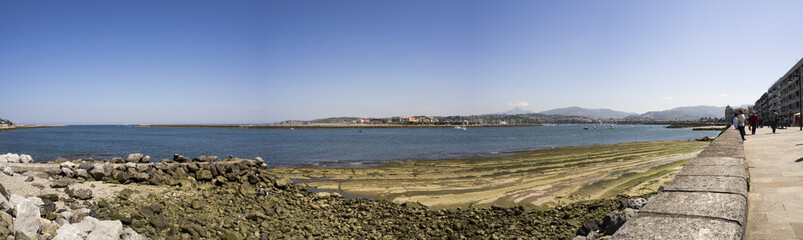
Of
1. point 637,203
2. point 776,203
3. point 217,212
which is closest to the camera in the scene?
point 776,203

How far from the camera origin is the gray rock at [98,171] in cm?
1093

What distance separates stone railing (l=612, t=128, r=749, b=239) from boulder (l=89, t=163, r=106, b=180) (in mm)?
13805

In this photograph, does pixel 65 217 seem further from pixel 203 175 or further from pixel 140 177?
pixel 203 175

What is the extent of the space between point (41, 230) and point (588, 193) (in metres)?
13.9

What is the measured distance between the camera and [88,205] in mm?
7973

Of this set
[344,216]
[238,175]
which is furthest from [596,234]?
[238,175]

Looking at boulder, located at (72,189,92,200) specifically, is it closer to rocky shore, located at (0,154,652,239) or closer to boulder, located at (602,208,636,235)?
rocky shore, located at (0,154,652,239)

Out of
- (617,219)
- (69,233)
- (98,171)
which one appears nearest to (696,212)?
(617,219)

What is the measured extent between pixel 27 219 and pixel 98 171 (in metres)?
7.39

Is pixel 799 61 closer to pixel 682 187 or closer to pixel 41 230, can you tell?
pixel 682 187

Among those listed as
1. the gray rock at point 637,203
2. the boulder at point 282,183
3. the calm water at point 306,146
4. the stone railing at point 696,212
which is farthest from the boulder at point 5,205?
the calm water at point 306,146

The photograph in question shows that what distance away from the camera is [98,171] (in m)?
11.0

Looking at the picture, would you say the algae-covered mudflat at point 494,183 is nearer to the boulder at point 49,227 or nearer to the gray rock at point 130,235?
the gray rock at point 130,235

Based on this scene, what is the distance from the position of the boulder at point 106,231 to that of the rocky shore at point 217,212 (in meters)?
0.02
